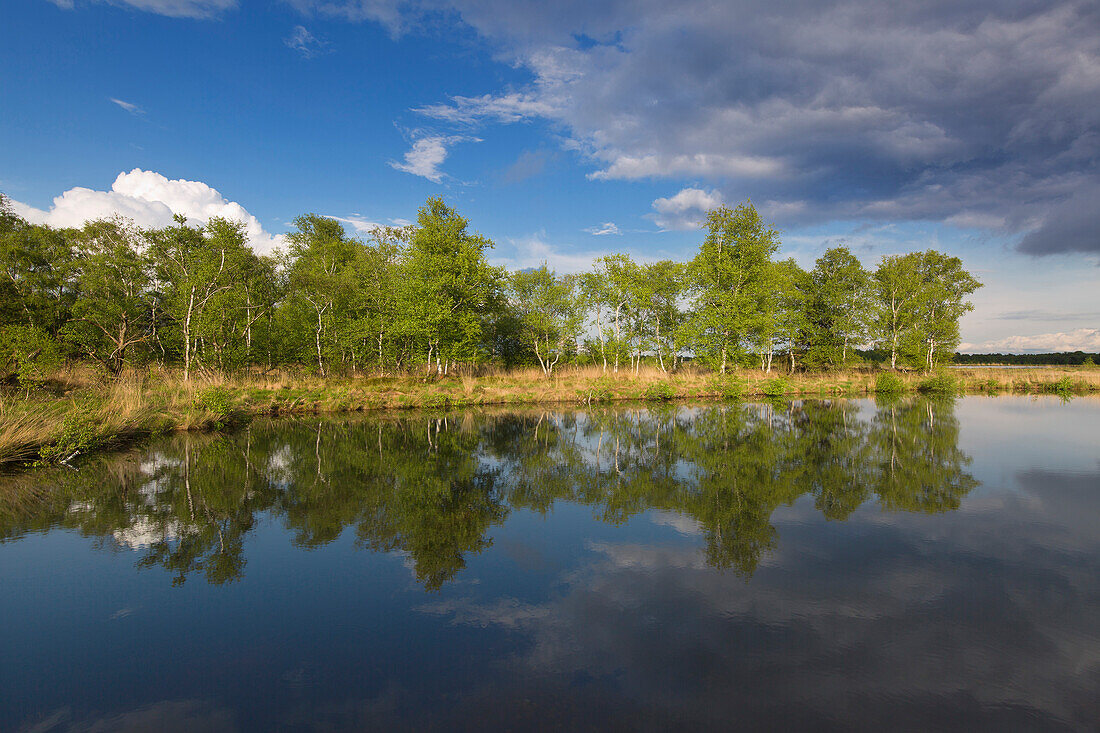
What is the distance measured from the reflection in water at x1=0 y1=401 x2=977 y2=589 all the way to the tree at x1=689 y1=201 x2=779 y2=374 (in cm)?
1799

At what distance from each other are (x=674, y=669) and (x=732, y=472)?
8469 mm

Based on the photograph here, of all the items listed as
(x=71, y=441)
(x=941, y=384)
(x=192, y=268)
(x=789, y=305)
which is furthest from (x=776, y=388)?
(x=192, y=268)

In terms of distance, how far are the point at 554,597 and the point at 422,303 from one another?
91.0ft

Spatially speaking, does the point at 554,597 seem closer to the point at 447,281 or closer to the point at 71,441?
the point at 71,441

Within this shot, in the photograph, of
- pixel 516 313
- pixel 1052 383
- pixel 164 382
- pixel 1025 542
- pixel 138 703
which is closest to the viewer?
pixel 138 703

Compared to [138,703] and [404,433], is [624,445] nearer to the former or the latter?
[404,433]

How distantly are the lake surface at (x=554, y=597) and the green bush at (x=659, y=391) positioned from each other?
19.2 m

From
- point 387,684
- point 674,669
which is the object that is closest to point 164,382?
point 387,684

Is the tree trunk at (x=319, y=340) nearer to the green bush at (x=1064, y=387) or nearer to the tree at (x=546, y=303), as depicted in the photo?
the tree at (x=546, y=303)

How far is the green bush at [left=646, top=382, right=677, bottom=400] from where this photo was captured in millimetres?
32219

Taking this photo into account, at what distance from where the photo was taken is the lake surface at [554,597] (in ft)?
13.5

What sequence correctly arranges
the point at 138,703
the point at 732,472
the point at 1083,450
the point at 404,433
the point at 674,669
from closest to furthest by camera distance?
the point at 138,703, the point at 674,669, the point at 732,472, the point at 1083,450, the point at 404,433

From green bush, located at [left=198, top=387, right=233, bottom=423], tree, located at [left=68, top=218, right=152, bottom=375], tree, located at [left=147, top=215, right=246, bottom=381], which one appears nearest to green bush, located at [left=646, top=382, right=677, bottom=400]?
green bush, located at [left=198, top=387, right=233, bottom=423]

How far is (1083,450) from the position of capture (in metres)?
14.5
